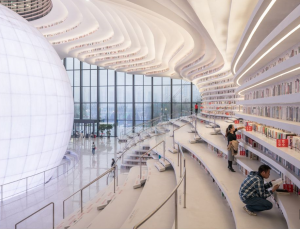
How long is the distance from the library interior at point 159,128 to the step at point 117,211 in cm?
3

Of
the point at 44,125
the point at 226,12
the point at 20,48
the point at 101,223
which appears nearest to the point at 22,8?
the point at 20,48

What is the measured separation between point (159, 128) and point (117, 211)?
12.1 meters

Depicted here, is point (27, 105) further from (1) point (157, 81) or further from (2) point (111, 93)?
(1) point (157, 81)

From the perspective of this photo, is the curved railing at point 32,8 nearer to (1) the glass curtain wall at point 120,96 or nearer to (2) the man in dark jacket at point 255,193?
(1) the glass curtain wall at point 120,96

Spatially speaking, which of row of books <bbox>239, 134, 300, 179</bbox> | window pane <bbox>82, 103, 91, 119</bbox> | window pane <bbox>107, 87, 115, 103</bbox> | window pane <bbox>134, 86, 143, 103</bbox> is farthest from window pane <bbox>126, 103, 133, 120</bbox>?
row of books <bbox>239, 134, 300, 179</bbox>

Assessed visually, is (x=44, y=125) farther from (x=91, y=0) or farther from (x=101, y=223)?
(x=91, y=0)

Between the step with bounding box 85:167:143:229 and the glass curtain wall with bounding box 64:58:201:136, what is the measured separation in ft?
62.4

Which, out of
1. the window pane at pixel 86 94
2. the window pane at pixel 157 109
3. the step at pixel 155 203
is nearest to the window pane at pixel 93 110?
the window pane at pixel 86 94

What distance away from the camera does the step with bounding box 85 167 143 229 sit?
4.78 metres

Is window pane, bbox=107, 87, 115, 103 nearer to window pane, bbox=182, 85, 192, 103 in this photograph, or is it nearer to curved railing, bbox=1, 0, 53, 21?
window pane, bbox=182, 85, 192, 103

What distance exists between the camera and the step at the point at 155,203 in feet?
13.8

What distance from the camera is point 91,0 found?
10547 millimetres

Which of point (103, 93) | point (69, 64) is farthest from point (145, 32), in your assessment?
point (69, 64)

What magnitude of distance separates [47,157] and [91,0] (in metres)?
6.52
